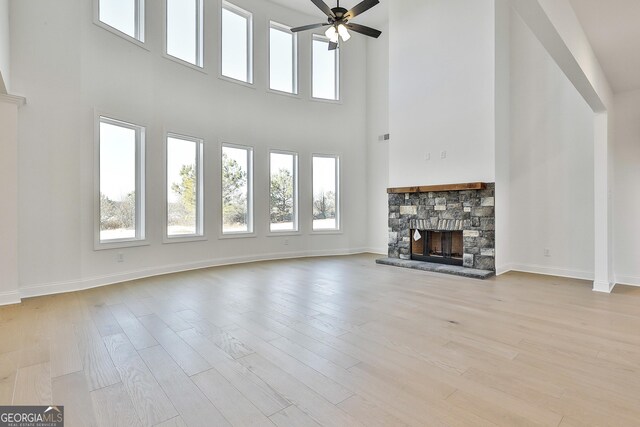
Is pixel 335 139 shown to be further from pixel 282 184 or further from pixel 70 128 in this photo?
pixel 70 128

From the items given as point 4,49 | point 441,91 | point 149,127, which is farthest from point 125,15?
point 441,91

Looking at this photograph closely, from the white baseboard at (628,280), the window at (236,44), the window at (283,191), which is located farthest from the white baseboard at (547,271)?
the window at (236,44)

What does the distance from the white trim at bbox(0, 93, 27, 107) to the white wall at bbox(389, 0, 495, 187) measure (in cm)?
578

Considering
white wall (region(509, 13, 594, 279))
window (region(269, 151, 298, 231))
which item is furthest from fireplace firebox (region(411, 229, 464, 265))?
window (region(269, 151, 298, 231))

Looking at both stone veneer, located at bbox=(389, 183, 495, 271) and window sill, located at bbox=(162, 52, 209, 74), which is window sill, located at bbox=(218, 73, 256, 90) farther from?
stone veneer, located at bbox=(389, 183, 495, 271)

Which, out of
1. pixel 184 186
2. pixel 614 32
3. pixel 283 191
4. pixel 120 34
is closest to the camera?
pixel 614 32

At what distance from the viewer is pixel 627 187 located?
14.9ft

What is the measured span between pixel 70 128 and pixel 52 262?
1.77 meters

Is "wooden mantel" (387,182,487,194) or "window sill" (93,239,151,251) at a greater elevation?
"wooden mantel" (387,182,487,194)

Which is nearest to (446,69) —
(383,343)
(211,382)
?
(383,343)

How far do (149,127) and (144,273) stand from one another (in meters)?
2.35

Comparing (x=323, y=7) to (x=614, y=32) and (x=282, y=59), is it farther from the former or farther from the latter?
(x=282, y=59)

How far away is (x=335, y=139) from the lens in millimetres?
7641

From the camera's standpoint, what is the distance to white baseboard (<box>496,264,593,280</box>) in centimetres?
494
